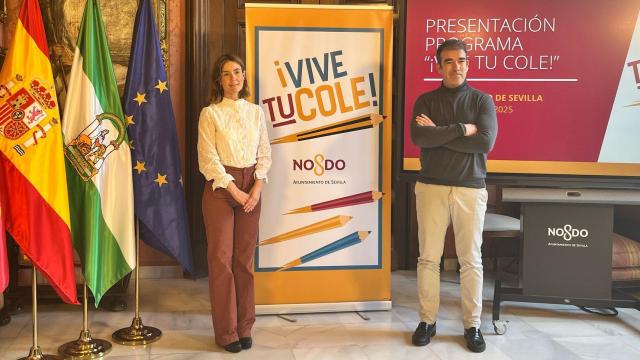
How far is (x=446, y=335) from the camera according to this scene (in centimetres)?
334

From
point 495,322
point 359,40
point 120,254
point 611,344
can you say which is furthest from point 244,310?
point 611,344

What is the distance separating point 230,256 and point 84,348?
0.83 meters

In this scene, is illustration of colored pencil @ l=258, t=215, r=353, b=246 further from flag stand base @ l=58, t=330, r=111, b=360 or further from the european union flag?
flag stand base @ l=58, t=330, r=111, b=360

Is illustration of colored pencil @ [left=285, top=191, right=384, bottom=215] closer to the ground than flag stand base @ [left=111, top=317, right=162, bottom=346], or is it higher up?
higher up

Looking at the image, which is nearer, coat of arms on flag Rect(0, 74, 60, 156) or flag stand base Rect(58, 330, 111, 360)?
coat of arms on flag Rect(0, 74, 60, 156)

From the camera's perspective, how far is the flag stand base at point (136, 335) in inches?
125

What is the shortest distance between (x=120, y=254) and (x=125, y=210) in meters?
0.22

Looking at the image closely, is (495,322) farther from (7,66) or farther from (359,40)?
(7,66)

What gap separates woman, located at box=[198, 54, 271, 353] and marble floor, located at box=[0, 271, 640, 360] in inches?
7.6

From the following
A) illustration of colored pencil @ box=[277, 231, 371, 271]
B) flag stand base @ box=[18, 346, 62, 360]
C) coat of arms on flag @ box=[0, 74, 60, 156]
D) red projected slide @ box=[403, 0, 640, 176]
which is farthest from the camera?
illustration of colored pencil @ box=[277, 231, 371, 271]

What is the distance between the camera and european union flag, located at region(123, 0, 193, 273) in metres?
3.13

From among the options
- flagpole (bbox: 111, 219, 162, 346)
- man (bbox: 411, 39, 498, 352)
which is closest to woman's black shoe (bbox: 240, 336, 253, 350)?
flagpole (bbox: 111, 219, 162, 346)

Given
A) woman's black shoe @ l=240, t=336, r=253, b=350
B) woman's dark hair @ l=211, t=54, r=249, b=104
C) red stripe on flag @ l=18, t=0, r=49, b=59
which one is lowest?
woman's black shoe @ l=240, t=336, r=253, b=350

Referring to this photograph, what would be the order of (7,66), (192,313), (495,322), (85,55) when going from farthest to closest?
(192,313), (495,322), (85,55), (7,66)
